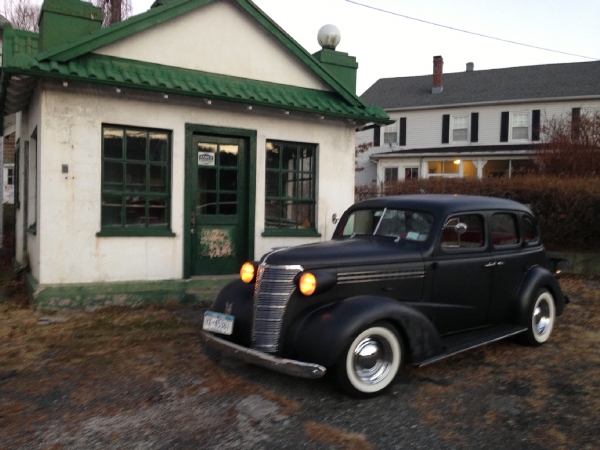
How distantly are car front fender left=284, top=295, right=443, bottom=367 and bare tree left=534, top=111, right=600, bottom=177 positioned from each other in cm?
1358

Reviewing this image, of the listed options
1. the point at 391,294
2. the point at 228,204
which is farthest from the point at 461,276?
the point at 228,204

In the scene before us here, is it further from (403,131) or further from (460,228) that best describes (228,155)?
(403,131)

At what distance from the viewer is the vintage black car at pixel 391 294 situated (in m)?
4.36

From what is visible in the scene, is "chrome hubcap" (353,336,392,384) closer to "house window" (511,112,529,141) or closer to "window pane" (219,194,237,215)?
"window pane" (219,194,237,215)

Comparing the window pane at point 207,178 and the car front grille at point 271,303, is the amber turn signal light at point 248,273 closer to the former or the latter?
the car front grille at point 271,303

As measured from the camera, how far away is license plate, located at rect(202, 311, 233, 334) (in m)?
4.71

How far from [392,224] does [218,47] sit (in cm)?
449

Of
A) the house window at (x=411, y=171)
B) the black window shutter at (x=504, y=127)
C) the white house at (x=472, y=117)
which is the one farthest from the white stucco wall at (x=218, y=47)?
the black window shutter at (x=504, y=127)

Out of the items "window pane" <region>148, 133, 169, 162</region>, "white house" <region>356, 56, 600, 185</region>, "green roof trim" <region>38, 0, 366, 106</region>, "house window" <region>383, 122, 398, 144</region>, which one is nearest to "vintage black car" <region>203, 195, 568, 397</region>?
"window pane" <region>148, 133, 169, 162</region>

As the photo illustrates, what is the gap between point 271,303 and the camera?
4.52m

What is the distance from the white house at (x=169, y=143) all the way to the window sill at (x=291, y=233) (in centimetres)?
3

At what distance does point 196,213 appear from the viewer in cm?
827

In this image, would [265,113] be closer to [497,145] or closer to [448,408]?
[448,408]

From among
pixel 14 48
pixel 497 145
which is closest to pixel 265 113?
pixel 14 48
